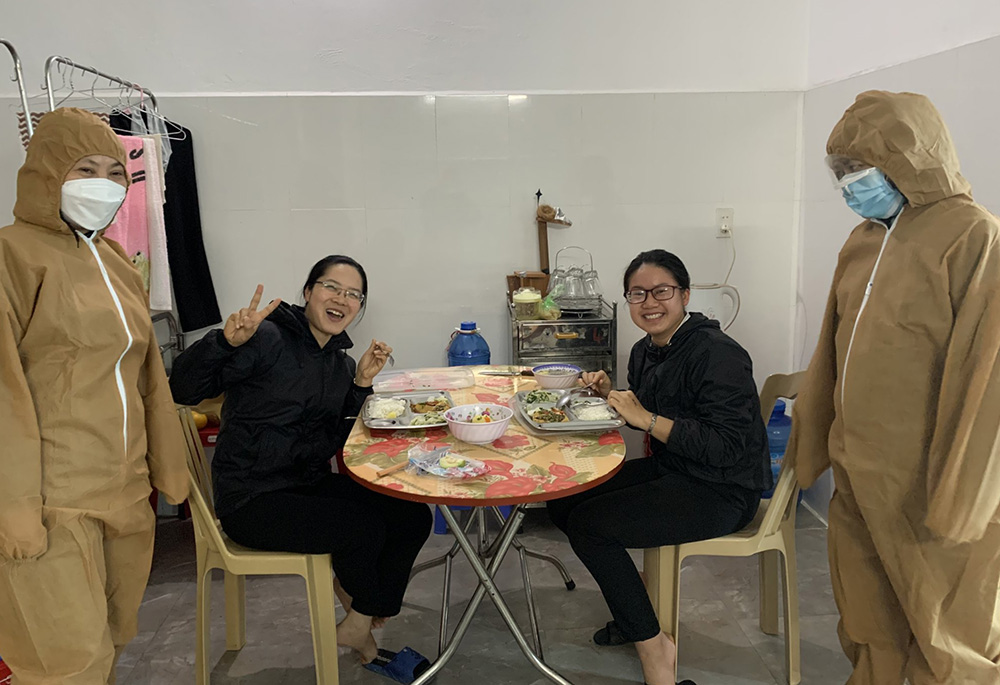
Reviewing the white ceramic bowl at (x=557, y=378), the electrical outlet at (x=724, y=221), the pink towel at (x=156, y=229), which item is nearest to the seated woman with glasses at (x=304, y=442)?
the white ceramic bowl at (x=557, y=378)

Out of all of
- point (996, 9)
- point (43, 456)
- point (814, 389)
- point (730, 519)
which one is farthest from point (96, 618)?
point (996, 9)

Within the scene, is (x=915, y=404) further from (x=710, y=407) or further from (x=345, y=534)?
(x=345, y=534)

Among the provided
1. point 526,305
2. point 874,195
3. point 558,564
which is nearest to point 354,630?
point 558,564

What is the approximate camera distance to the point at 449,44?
11.5 feet

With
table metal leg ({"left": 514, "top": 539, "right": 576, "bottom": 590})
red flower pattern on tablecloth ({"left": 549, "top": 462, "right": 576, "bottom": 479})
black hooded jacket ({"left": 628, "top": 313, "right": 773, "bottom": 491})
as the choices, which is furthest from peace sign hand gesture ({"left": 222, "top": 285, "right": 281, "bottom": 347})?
table metal leg ({"left": 514, "top": 539, "right": 576, "bottom": 590})

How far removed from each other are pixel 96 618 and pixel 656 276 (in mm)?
1775

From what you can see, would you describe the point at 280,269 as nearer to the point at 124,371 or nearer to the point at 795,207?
the point at 124,371

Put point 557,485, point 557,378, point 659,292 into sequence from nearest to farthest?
point 557,485 → point 659,292 → point 557,378

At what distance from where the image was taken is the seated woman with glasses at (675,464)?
213 cm

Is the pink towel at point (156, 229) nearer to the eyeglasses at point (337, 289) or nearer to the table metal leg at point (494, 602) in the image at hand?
the eyeglasses at point (337, 289)

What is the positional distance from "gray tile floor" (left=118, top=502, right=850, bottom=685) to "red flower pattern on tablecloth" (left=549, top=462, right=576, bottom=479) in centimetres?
86

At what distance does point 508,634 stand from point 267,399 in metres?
1.18

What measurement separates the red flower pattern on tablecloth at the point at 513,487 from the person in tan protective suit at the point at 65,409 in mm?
913

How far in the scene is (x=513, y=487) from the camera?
5.91 feet
